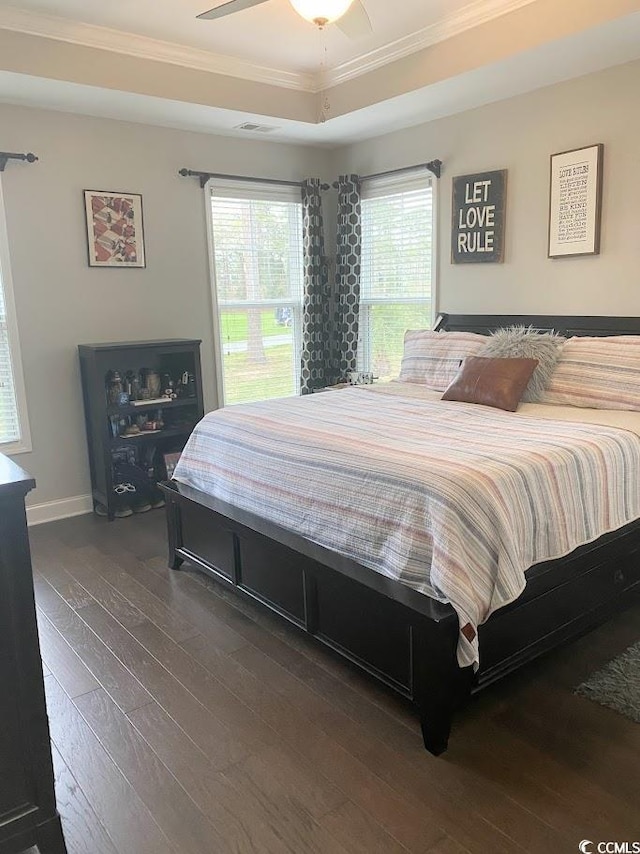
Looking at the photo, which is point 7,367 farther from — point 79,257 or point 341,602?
point 341,602

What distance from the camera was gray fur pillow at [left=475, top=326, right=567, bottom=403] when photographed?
11.5ft

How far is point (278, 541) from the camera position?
2.66m

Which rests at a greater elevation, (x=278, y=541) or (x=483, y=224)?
(x=483, y=224)

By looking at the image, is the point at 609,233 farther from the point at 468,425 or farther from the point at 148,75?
the point at 148,75

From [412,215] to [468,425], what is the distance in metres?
2.46

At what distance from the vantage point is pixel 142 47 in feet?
12.2

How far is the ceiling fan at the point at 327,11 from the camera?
2.54 m

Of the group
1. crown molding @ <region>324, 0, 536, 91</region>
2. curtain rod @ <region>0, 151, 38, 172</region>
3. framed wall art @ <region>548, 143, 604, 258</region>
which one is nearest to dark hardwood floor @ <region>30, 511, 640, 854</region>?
framed wall art @ <region>548, 143, 604, 258</region>

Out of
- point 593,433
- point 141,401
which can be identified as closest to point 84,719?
point 593,433

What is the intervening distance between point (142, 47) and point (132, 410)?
7.03ft

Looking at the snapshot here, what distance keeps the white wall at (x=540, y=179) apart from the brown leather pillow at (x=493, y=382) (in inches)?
31.2

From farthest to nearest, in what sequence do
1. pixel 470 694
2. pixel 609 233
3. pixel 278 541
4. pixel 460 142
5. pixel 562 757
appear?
1. pixel 460 142
2. pixel 609 233
3. pixel 278 541
4. pixel 470 694
5. pixel 562 757

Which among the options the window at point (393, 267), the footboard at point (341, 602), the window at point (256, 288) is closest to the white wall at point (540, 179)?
the window at point (393, 267)

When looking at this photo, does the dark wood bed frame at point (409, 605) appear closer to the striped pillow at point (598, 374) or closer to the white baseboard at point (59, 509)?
the striped pillow at point (598, 374)
